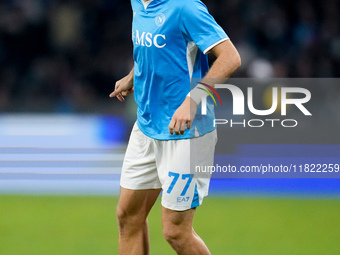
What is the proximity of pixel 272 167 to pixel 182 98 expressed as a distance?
5.04 meters

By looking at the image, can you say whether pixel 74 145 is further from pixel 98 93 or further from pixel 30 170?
pixel 98 93

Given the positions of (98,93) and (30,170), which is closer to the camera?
(30,170)

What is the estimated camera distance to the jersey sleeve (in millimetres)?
3658

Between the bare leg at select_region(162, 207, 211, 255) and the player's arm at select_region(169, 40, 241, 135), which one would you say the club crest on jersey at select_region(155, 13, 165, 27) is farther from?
the bare leg at select_region(162, 207, 211, 255)

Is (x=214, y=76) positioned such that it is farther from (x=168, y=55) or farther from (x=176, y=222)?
(x=176, y=222)

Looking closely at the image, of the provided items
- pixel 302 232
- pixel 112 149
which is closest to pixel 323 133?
pixel 112 149

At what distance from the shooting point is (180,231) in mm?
3896

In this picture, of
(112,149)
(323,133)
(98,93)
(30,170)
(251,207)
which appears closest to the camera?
(251,207)

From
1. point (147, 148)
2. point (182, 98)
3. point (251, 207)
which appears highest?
point (182, 98)

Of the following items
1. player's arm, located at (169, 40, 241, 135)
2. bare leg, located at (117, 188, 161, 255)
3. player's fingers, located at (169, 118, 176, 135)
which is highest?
player's arm, located at (169, 40, 241, 135)

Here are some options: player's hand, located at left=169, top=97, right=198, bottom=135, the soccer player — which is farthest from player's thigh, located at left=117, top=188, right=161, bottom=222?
player's hand, located at left=169, top=97, right=198, bottom=135

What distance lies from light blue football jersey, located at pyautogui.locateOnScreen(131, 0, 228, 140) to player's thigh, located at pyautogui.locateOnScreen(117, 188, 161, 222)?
0.36 meters

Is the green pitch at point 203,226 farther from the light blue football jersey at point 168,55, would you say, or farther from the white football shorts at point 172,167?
the light blue football jersey at point 168,55

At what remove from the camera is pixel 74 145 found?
330 inches
